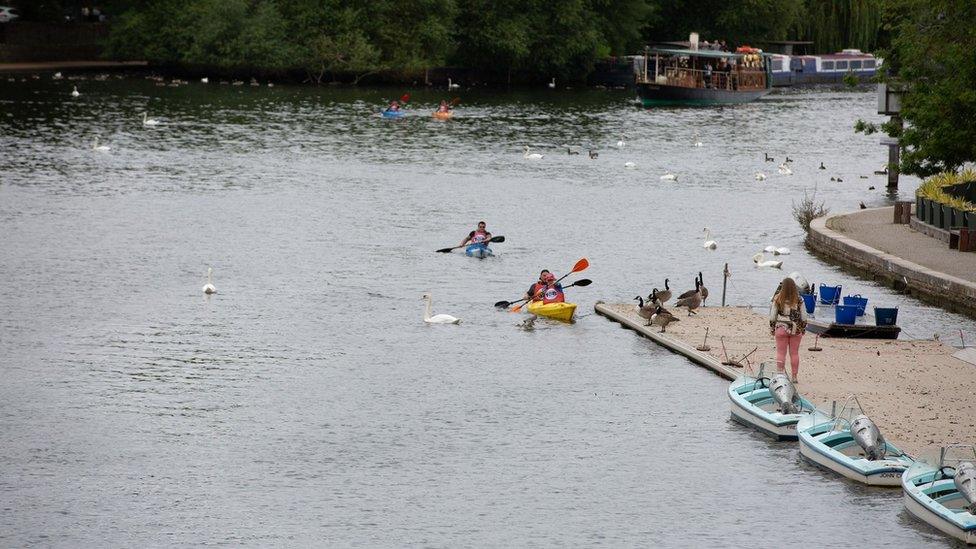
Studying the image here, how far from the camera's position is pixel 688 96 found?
111 meters

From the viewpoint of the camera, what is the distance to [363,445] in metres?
27.3

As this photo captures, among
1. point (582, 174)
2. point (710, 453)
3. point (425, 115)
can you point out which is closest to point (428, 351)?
point (710, 453)

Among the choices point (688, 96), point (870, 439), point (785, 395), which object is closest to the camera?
point (870, 439)

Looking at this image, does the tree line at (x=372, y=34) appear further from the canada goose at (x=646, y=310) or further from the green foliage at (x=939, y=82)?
the canada goose at (x=646, y=310)

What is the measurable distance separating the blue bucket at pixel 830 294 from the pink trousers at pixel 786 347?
6751 millimetres

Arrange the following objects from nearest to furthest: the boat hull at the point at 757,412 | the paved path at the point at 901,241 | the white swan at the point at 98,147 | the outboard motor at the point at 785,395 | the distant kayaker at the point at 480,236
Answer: the boat hull at the point at 757,412
the outboard motor at the point at 785,395
the paved path at the point at 901,241
the distant kayaker at the point at 480,236
the white swan at the point at 98,147

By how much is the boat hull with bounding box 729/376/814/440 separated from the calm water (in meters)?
0.31

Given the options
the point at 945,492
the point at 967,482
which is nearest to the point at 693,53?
the point at 945,492

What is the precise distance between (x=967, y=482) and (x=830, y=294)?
43.8 feet

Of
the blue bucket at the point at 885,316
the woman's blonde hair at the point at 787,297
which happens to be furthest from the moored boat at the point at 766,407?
the blue bucket at the point at 885,316

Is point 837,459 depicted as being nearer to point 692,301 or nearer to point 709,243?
point 692,301

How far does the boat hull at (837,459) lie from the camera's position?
2438 cm

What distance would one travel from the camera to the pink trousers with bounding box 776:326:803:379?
93.6 ft

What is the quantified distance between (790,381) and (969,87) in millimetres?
23244
